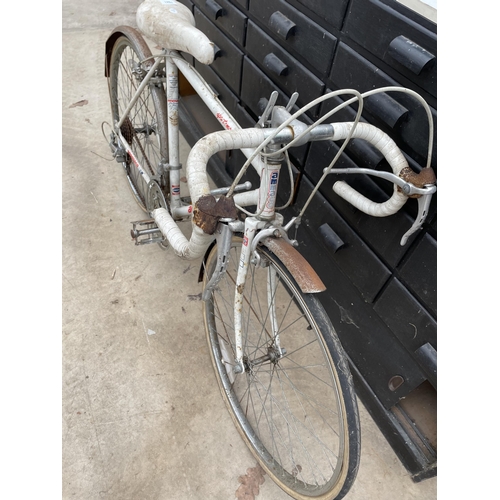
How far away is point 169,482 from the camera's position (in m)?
1.43

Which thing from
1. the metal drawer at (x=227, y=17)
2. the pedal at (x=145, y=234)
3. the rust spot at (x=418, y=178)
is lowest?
the pedal at (x=145, y=234)

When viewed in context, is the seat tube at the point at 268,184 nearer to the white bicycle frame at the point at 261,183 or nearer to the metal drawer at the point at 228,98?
the white bicycle frame at the point at 261,183

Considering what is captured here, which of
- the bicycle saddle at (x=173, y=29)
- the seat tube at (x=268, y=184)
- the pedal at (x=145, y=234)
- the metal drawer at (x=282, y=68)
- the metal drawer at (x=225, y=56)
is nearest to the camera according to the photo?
the seat tube at (x=268, y=184)

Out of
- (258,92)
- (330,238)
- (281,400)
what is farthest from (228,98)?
(281,400)

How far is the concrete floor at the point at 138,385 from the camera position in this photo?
4.73 feet

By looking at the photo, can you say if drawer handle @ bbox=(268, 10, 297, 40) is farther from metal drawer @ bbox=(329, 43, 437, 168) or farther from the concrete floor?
the concrete floor

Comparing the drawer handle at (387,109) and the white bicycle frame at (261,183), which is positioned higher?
the drawer handle at (387,109)

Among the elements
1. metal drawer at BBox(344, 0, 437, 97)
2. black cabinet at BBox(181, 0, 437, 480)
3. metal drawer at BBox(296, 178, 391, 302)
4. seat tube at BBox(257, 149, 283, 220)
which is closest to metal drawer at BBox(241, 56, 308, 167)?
black cabinet at BBox(181, 0, 437, 480)

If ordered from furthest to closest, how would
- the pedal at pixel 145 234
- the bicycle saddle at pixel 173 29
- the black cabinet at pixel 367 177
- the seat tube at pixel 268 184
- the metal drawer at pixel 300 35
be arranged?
the pedal at pixel 145 234 → the metal drawer at pixel 300 35 → the bicycle saddle at pixel 173 29 → the black cabinet at pixel 367 177 → the seat tube at pixel 268 184

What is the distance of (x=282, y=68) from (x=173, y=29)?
0.44m

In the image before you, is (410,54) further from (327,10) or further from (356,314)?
(356,314)

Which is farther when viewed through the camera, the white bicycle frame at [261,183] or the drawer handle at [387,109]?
the drawer handle at [387,109]

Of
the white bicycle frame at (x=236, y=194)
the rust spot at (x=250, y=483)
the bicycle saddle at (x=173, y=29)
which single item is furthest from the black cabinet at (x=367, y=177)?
the rust spot at (x=250, y=483)

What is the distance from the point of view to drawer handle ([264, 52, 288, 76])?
1.54 metres
